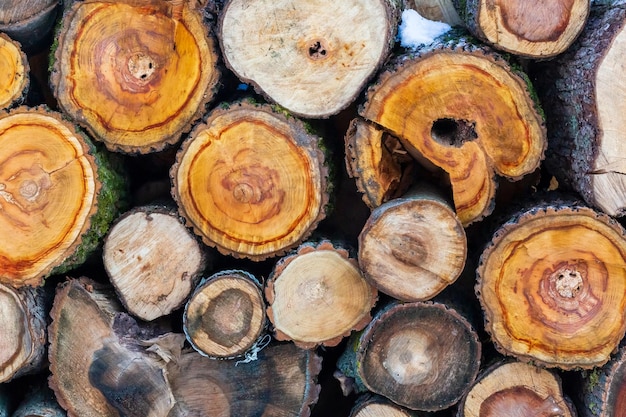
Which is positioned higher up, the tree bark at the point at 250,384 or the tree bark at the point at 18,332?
the tree bark at the point at 18,332

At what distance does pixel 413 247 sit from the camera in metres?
1.93

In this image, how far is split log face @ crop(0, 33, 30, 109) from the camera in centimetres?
210

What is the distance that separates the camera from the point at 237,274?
213cm

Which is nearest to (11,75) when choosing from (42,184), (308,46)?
(42,184)

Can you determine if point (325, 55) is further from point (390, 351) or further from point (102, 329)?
point (102, 329)

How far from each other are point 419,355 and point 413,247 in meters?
0.44

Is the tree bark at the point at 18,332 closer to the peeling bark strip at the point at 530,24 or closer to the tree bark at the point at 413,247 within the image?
the tree bark at the point at 413,247

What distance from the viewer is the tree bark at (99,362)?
2203 millimetres

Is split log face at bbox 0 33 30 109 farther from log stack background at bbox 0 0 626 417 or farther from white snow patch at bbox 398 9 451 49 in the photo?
white snow patch at bbox 398 9 451 49

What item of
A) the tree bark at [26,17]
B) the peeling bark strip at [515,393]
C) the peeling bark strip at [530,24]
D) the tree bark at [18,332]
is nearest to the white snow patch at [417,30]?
the peeling bark strip at [530,24]

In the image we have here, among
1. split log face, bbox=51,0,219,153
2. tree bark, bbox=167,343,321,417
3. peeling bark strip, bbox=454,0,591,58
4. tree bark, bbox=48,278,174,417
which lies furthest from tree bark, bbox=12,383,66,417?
peeling bark strip, bbox=454,0,591,58

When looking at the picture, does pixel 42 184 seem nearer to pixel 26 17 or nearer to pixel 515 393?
pixel 26 17

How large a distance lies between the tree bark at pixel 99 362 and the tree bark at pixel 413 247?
96 cm

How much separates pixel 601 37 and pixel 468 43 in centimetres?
44
